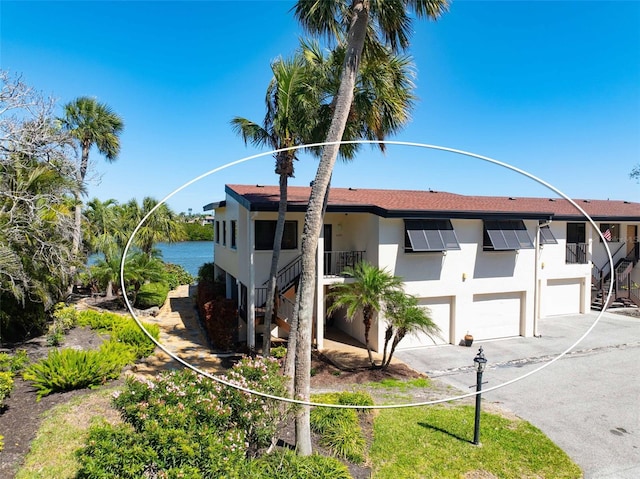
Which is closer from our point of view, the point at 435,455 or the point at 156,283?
the point at 435,455

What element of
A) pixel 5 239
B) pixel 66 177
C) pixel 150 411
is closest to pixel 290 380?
pixel 150 411

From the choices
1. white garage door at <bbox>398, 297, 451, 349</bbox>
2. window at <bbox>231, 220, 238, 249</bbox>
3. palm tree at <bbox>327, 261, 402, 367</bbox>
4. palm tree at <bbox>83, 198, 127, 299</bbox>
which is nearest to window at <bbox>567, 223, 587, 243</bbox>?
white garage door at <bbox>398, 297, 451, 349</bbox>

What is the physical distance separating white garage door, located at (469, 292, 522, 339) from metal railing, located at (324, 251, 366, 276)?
5.05 meters

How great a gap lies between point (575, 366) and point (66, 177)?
16767 mm

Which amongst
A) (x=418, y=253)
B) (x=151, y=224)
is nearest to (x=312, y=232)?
(x=418, y=253)

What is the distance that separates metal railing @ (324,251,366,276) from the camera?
1444cm

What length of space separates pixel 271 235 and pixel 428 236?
5840 mm

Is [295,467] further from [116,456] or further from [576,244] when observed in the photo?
[576,244]

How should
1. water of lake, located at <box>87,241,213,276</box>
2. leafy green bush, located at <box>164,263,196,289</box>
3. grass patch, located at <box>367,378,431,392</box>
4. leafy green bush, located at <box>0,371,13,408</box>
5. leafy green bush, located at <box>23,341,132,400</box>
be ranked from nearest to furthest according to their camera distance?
leafy green bush, located at <box>0,371,13,408</box> < leafy green bush, located at <box>23,341,132,400</box> < grass patch, located at <box>367,378,431,392</box> < leafy green bush, located at <box>164,263,196,289</box> < water of lake, located at <box>87,241,213,276</box>

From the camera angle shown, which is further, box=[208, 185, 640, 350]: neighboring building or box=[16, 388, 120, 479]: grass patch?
box=[208, 185, 640, 350]: neighboring building

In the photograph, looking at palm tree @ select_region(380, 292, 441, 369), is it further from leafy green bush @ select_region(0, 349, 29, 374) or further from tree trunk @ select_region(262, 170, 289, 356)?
leafy green bush @ select_region(0, 349, 29, 374)

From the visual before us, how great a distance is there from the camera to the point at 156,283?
21.1 meters

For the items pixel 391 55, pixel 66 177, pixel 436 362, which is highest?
pixel 391 55

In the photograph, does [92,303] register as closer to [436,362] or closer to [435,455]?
[436,362]
